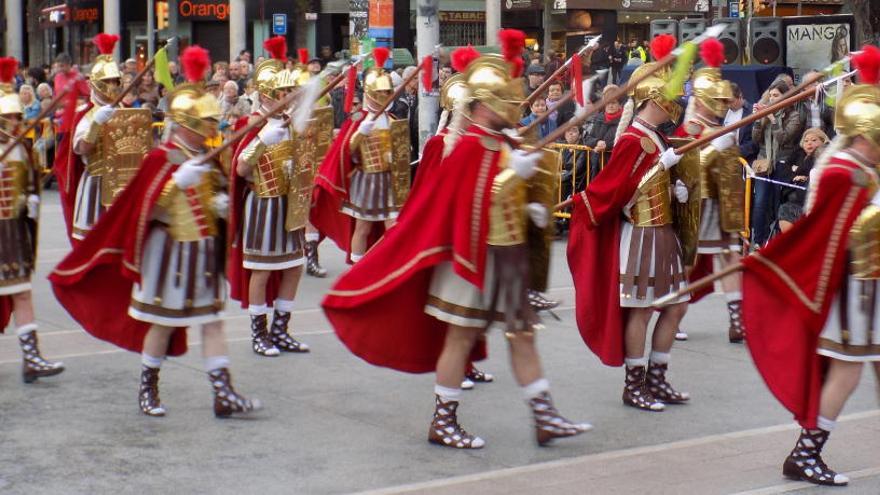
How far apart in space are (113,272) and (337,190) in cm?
374

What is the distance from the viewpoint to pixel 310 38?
36.2 metres

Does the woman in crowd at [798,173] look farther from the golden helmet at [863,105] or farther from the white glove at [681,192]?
the golden helmet at [863,105]

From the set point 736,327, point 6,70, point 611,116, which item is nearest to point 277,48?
point 6,70

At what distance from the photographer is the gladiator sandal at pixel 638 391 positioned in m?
7.59

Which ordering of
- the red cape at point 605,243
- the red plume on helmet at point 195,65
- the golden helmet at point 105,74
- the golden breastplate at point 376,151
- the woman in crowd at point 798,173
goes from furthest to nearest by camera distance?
the woman in crowd at point 798,173 < the golden breastplate at point 376,151 < the golden helmet at point 105,74 < the red cape at point 605,243 < the red plume on helmet at point 195,65

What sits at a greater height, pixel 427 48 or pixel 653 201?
pixel 427 48

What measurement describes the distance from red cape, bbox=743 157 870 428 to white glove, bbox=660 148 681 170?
4.05ft

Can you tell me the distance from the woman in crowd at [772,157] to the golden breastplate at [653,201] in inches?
209

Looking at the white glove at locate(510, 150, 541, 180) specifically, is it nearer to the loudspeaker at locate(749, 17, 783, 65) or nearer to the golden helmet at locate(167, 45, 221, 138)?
the golden helmet at locate(167, 45, 221, 138)

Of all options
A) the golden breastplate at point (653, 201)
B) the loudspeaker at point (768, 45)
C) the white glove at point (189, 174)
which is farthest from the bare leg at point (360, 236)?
the loudspeaker at point (768, 45)

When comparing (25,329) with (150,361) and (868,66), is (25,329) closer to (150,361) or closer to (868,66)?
(150,361)

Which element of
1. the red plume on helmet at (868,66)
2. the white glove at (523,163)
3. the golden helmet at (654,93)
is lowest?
the white glove at (523,163)

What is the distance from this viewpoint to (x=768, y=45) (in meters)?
17.4

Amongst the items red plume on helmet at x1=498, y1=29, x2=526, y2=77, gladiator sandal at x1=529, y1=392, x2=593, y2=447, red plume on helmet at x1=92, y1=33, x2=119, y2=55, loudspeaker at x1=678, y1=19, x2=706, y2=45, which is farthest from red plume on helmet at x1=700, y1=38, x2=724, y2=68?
loudspeaker at x1=678, y1=19, x2=706, y2=45
